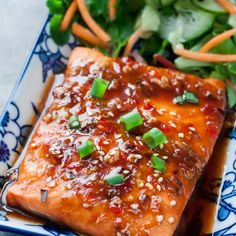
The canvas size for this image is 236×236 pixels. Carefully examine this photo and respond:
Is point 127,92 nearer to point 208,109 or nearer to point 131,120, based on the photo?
point 131,120

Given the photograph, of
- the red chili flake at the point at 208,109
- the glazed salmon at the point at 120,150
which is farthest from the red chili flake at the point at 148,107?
the red chili flake at the point at 208,109

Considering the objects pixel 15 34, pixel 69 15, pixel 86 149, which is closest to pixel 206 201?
pixel 86 149

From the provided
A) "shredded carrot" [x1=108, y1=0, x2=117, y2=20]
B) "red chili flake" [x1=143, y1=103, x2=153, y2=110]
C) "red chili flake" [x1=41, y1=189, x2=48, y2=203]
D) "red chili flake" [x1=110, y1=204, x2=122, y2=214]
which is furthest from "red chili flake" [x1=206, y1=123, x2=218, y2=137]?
"shredded carrot" [x1=108, y1=0, x2=117, y2=20]

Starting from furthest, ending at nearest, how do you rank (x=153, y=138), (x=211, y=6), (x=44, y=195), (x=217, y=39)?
(x=211, y=6) < (x=217, y=39) < (x=153, y=138) < (x=44, y=195)

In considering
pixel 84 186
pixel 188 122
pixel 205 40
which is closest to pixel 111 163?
pixel 84 186

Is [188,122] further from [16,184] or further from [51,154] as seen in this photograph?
[16,184]

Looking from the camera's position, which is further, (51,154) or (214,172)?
(214,172)
